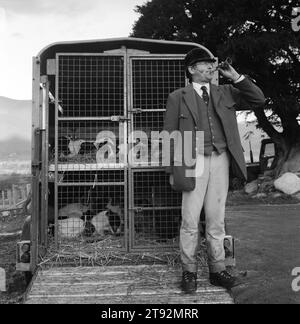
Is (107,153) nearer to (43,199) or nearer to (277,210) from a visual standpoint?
(43,199)

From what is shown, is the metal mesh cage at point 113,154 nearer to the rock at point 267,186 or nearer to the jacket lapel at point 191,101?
the jacket lapel at point 191,101

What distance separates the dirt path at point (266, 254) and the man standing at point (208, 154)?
2.48 feet

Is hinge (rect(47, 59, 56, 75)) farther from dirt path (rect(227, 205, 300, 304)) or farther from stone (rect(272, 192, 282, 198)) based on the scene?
stone (rect(272, 192, 282, 198))

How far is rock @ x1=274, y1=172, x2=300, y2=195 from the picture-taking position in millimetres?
16755

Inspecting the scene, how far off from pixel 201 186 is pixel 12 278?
3060 mm

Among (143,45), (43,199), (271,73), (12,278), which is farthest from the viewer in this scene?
(271,73)

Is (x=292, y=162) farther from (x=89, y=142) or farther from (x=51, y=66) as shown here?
(x=51, y=66)

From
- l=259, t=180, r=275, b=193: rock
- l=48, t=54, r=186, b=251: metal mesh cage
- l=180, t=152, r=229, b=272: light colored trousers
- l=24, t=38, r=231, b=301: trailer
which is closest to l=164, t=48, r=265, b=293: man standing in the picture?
l=180, t=152, r=229, b=272: light colored trousers

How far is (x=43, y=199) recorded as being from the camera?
16.4ft

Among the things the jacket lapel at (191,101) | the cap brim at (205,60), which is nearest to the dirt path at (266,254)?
the jacket lapel at (191,101)

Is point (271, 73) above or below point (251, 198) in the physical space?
above

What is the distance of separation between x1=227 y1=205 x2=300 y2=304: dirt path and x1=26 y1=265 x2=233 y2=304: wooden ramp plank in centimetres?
68

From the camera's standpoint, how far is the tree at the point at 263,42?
18.3 metres
